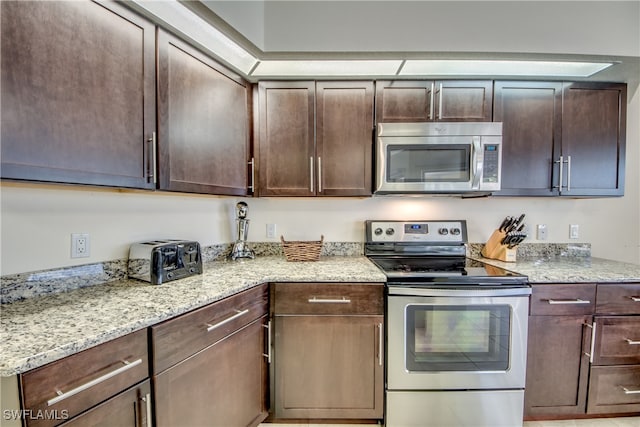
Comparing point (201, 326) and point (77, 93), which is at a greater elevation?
point (77, 93)

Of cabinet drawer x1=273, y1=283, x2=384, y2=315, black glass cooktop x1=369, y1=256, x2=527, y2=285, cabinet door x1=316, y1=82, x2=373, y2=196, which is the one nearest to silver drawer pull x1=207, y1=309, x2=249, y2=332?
cabinet drawer x1=273, y1=283, x2=384, y2=315

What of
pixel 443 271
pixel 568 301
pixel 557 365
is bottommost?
pixel 557 365

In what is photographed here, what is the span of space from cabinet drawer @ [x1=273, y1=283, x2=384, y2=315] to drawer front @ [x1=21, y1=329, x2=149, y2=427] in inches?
27.6

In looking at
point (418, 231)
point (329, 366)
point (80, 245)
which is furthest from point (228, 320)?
point (418, 231)

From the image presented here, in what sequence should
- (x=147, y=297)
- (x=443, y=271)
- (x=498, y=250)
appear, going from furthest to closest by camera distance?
(x=498, y=250), (x=443, y=271), (x=147, y=297)

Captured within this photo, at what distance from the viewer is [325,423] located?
156cm

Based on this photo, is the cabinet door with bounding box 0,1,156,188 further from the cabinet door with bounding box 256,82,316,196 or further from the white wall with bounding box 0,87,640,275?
the cabinet door with bounding box 256,82,316,196

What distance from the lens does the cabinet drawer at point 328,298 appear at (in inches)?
58.0

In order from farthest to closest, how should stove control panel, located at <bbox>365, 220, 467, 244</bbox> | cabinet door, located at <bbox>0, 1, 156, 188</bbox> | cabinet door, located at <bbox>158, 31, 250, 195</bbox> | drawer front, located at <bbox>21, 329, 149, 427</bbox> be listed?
stove control panel, located at <bbox>365, 220, 467, 244</bbox> → cabinet door, located at <bbox>158, 31, 250, 195</bbox> → cabinet door, located at <bbox>0, 1, 156, 188</bbox> → drawer front, located at <bbox>21, 329, 149, 427</bbox>

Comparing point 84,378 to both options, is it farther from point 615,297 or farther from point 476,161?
point 615,297

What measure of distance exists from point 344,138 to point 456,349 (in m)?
1.44

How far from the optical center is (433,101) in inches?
69.3

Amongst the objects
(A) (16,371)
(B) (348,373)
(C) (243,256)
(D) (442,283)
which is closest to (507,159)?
(D) (442,283)

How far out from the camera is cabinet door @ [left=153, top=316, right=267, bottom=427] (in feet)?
3.23
